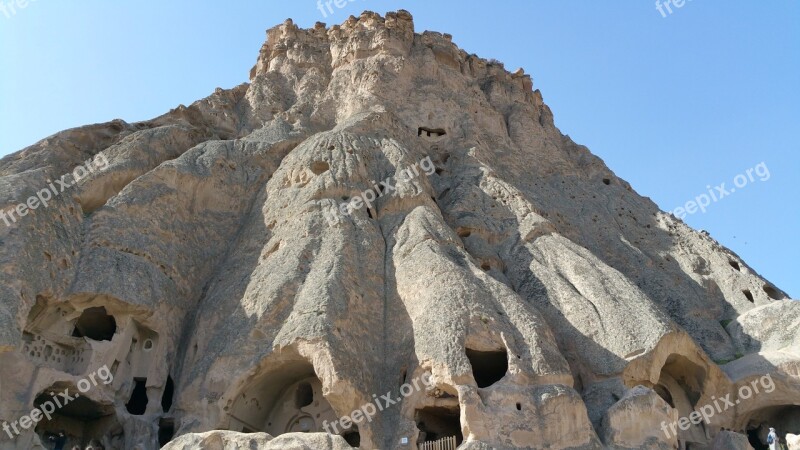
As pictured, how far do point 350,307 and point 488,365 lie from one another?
401 centimetres

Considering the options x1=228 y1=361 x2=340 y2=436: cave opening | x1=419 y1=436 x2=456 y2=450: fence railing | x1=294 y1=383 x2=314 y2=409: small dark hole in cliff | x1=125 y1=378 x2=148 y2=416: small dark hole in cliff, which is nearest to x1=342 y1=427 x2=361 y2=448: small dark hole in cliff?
x1=228 y1=361 x2=340 y2=436: cave opening

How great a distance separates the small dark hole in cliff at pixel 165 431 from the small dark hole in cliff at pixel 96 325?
2.83 metres

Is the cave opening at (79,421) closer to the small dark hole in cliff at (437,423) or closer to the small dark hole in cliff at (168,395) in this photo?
the small dark hole in cliff at (168,395)

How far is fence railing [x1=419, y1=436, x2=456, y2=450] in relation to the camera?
15.5m

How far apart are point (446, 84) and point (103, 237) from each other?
20.9 metres

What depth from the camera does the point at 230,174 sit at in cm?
2517

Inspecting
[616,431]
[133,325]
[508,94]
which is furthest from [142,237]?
[508,94]

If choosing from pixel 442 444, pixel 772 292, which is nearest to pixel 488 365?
pixel 442 444

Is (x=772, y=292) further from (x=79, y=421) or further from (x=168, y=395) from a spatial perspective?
(x=79, y=421)

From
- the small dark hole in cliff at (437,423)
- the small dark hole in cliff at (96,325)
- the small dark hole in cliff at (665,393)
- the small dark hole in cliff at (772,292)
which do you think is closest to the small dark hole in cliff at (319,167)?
the small dark hole in cliff at (96,325)

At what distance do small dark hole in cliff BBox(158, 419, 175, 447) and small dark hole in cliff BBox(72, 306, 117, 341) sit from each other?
9.27 feet

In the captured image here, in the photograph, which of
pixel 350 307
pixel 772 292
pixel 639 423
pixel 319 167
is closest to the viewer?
pixel 639 423

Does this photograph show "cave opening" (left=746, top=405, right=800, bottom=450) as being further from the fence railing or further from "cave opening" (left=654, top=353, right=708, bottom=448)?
the fence railing

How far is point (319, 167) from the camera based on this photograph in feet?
79.1
